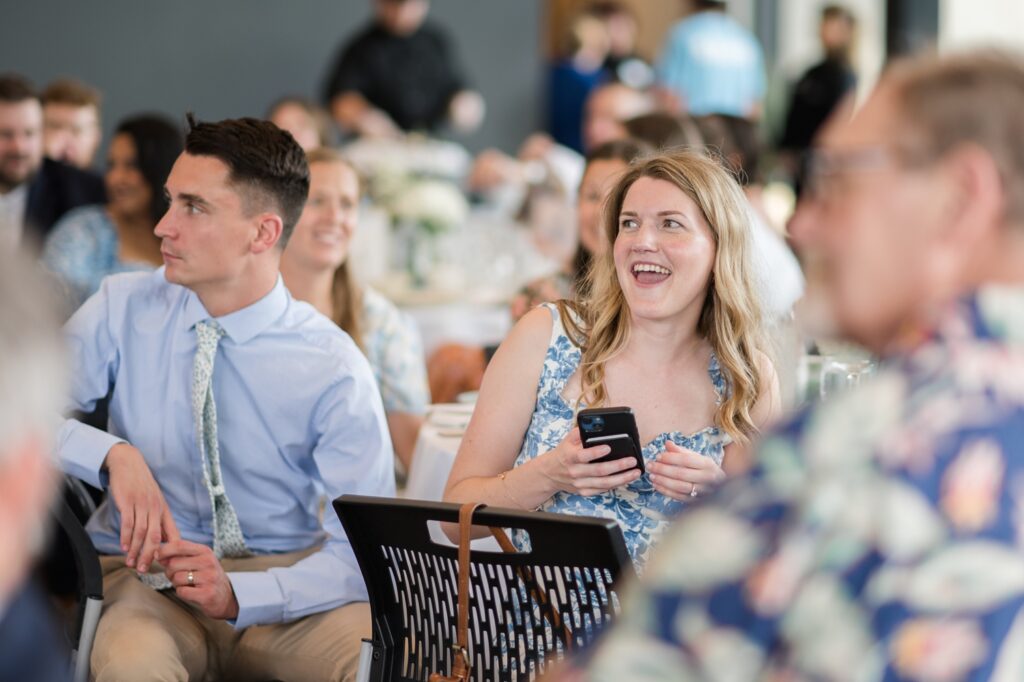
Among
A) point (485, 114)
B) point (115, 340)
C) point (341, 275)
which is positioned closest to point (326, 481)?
point (115, 340)

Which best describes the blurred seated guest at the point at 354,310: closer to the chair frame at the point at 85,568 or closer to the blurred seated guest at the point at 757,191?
the blurred seated guest at the point at 757,191

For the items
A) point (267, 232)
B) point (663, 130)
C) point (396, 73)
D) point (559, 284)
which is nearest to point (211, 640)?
point (267, 232)

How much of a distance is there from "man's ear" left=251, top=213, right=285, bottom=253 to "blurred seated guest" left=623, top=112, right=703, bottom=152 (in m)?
1.80

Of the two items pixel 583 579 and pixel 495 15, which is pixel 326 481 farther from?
pixel 495 15

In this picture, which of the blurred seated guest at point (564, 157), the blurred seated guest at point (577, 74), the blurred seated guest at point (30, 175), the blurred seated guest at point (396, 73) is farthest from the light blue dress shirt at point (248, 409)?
the blurred seated guest at point (577, 74)

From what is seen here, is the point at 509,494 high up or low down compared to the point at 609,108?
down

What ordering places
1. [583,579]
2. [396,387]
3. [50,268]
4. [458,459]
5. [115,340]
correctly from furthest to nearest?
[50,268]
[396,387]
[115,340]
[458,459]
[583,579]

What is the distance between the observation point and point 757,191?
4965mm

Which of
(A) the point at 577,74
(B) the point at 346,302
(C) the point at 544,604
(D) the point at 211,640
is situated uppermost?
(A) the point at 577,74

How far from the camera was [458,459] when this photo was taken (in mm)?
2533

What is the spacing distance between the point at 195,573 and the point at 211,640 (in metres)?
0.30

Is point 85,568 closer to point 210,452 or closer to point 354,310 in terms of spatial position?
point 210,452

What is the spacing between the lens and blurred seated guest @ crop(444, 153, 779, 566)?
2.50 meters

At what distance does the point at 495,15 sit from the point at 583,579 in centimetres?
894
